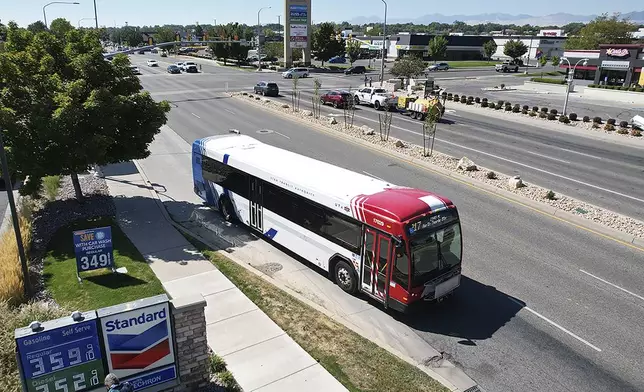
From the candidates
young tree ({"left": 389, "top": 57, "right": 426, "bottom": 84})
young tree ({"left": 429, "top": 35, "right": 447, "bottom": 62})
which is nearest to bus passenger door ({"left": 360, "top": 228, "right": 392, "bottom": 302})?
young tree ({"left": 389, "top": 57, "right": 426, "bottom": 84})

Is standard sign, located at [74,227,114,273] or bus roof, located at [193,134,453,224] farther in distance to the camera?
standard sign, located at [74,227,114,273]

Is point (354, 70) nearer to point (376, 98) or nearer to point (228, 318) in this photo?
point (376, 98)

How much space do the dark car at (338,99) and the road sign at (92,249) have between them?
3187 centimetres

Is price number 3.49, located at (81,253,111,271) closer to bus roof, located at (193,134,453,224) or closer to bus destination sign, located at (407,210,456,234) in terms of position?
bus roof, located at (193,134,453,224)

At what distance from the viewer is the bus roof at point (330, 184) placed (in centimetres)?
1103

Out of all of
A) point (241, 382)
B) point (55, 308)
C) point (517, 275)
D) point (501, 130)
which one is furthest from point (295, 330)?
point (501, 130)

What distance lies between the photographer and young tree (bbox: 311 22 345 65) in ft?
288

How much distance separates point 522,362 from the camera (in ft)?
32.2

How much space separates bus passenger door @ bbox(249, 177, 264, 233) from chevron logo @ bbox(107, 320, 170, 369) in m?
7.57

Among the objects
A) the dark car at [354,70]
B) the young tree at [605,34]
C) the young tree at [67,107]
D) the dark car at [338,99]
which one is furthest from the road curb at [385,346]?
the young tree at [605,34]

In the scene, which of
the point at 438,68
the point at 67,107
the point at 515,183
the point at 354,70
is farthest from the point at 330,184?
the point at 438,68

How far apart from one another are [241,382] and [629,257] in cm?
1230

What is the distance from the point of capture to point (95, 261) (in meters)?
12.6

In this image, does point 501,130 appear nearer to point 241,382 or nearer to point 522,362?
point 522,362
